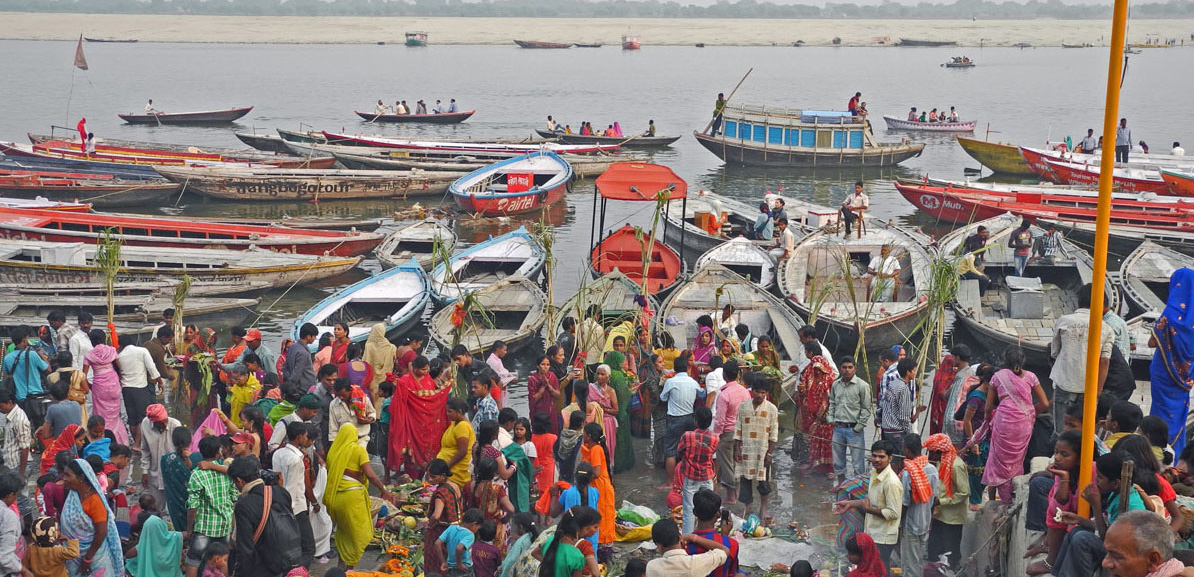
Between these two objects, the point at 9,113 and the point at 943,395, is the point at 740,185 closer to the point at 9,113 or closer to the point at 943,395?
the point at 943,395

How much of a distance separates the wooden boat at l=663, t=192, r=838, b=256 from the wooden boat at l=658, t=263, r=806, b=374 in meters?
3.79

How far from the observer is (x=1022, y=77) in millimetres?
95938

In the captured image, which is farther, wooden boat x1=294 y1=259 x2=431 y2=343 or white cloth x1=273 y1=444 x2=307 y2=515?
wooden boat x1=294 y1=259 x2=431 y2=343

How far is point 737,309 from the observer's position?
15.9 meters

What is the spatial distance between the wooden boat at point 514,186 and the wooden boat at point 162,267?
23.3 ft

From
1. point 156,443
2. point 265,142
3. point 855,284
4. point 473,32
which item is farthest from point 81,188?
point 473,32

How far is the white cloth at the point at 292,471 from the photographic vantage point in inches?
321

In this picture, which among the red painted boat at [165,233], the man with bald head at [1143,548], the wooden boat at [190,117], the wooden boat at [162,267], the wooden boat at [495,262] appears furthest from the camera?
the wooden boat at [190,117]

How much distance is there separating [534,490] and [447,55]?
124813mm

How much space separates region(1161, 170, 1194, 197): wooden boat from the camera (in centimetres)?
2634

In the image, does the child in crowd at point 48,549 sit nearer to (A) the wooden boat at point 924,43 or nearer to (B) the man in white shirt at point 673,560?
(B) the man in white shirt at point 673,560

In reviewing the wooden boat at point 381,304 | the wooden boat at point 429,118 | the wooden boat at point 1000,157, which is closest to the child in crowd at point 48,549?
the wooden boat at point 381,304

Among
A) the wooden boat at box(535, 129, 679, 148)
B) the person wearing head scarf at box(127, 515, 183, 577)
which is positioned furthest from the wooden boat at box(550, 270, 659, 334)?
the wooden boat at box(535, 129, 679, 148)

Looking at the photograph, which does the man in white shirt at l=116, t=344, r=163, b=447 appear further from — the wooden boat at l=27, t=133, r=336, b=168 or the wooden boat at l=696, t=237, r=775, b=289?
the wooden boat at l=27, t=133, r=336, b=168
